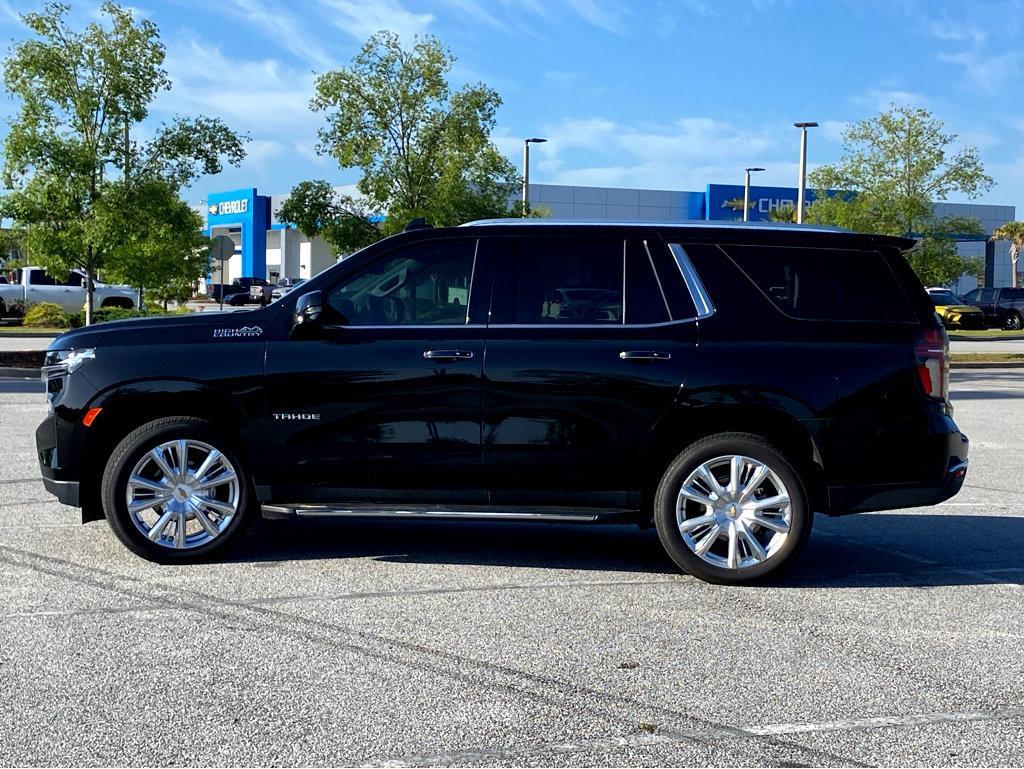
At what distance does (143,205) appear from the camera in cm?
2303

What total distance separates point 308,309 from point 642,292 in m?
1.80

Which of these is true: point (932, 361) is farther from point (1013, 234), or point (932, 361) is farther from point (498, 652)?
point (1013, 234)

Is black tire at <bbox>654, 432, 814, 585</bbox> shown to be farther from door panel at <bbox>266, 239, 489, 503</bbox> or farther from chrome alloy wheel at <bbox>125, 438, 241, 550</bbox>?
chrome alloy wheel at <bbox>125, 438, 241, 550</bbox>

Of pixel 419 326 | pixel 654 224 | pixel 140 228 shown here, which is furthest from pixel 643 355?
pixel 140 228

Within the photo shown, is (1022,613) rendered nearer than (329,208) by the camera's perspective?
Yes

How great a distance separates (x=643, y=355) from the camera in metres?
6.66

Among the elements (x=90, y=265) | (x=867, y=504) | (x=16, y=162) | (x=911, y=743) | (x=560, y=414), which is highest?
(x=16, y=162)

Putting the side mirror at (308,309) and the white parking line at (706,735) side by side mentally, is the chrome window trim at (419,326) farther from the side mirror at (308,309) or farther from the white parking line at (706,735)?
the white parking line at (706,735)

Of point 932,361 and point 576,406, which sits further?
point 932,361

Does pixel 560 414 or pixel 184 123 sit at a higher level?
pixel 184 123

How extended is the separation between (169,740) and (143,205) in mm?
20167

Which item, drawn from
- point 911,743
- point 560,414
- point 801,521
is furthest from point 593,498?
point 911,743

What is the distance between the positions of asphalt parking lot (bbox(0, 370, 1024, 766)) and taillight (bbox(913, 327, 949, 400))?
1.05 metres

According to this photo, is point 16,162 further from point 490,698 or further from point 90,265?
point 490,698
